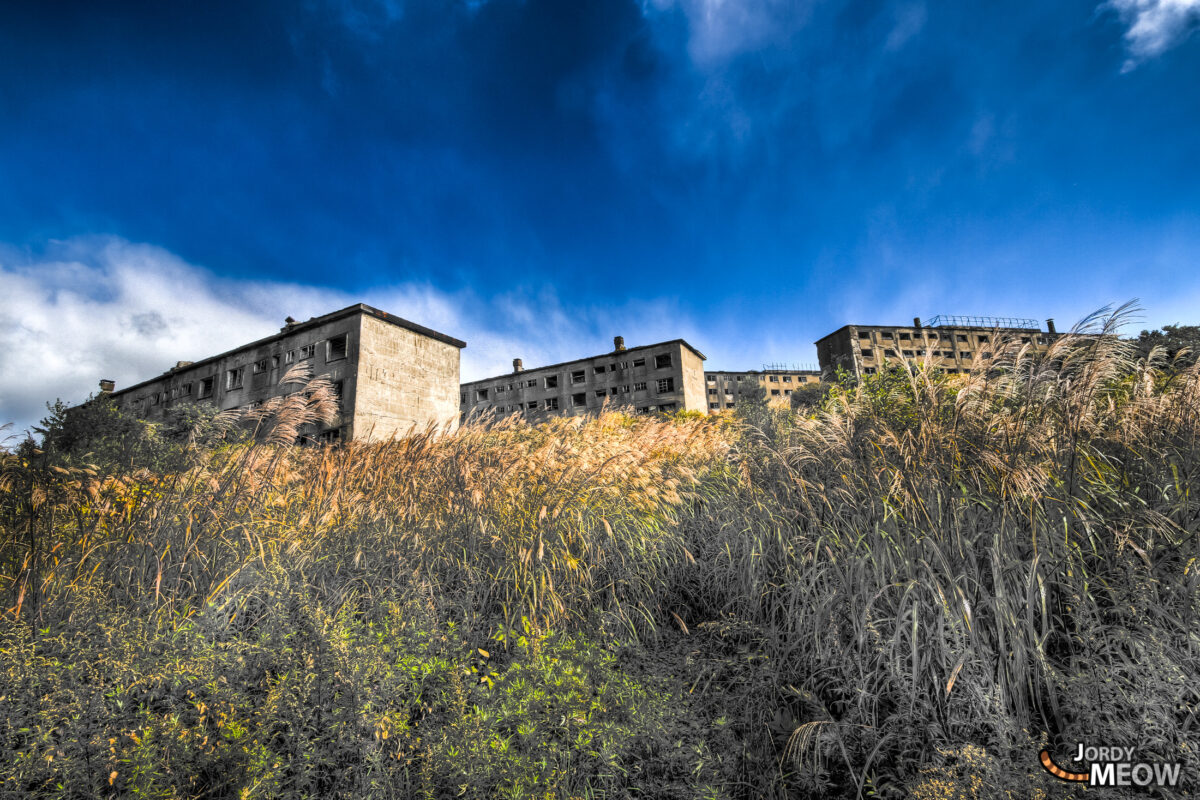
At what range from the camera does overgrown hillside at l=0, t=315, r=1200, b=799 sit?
2193mm

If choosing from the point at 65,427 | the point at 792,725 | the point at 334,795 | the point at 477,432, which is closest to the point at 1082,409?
the point at 792,725

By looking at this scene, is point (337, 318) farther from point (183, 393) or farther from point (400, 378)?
point (183, 393)

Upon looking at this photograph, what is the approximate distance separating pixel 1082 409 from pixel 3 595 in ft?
22.2

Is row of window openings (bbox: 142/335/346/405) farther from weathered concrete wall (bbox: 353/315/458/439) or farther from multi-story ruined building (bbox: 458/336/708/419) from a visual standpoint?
multi-story ruined building (bbox: 458/336/708/419)

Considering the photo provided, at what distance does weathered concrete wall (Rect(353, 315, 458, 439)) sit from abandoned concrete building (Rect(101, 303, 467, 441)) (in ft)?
0.18

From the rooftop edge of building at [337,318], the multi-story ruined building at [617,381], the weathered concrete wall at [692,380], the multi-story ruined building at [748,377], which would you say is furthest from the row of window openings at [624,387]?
the multi-story ruined building at [748,377]

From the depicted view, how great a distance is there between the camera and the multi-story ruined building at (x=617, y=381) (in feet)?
152

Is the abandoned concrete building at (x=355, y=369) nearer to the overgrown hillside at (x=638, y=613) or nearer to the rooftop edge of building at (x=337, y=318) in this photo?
the rooftop edge of building at (x=337, y=318)

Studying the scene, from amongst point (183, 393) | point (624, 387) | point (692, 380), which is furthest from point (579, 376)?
point (183, 393)

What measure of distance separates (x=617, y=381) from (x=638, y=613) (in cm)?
4592

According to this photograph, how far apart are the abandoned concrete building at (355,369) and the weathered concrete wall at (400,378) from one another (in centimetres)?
6

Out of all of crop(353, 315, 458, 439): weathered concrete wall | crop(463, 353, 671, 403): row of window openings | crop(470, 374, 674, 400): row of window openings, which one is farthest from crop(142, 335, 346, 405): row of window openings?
crop(463, 353, 671, 403): row of window openings

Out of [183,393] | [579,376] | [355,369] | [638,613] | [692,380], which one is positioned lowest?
[638,613]

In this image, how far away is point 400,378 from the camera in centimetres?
2903
